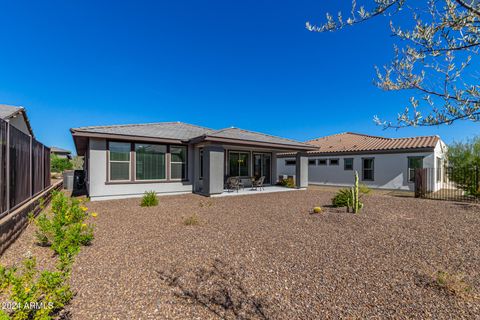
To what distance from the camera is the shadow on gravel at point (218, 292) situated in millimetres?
2611

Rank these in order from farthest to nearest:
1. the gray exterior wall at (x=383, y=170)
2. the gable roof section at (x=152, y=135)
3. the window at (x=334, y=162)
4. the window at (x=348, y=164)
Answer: the window at (x=334, y=162), the window at (x=348, y=164), the gray exterior wall at (x=383, y=170), the gable roof section at (x=152, y=135)

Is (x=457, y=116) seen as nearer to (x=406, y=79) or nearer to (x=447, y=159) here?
(x=406, y=79)

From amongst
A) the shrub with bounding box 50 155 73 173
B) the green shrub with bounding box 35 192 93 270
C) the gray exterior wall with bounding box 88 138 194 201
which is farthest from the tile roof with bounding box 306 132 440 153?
the shrub with bounding box 50 155 73 173

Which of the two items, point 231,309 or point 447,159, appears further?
point 447,159

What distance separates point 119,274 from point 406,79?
4.73 metres

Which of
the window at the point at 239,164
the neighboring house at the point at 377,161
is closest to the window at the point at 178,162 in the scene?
the window at the point at 239,164

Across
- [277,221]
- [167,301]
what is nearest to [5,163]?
[167,301]

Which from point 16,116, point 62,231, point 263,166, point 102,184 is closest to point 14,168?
point 62,231

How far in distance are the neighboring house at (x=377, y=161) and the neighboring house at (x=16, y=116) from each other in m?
19.9

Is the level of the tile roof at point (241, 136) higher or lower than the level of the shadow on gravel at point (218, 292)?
higher

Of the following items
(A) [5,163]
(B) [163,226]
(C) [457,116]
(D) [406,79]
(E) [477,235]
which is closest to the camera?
(C) [457,116]

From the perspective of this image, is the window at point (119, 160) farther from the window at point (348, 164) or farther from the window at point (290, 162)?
the window at point (348, 164)

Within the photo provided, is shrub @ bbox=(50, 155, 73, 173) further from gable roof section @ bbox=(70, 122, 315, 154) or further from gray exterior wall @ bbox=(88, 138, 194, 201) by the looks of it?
gray exterior wall @ bbox=(88, 138, 194, 201)

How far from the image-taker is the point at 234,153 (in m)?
15.5
